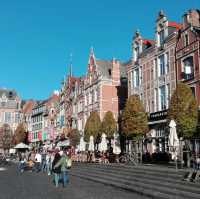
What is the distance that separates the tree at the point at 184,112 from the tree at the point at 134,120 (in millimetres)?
6958

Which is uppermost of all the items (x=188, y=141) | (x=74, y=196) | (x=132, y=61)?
(x=132, y=61)

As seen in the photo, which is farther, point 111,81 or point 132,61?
point 111,81

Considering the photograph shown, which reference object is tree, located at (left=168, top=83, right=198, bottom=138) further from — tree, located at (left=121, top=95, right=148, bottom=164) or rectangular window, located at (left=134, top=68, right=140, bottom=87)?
rectangular window, located at (left=134, top=68, right=140, bottom=87)

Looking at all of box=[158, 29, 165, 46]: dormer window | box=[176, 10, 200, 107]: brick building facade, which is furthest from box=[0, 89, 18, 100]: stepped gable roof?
box=[176, 10, 200, 107]: brick building facade

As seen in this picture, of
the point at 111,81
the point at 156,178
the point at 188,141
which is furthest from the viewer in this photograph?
the point at 111,81

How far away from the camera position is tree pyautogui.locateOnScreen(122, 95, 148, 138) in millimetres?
35344

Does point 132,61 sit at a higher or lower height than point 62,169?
higher

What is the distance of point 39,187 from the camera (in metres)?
19.5

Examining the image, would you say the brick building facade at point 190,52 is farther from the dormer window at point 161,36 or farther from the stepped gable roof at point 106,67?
the stepped gable roof at point 106,67

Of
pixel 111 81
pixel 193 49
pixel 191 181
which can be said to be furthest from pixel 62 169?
pixel 111 81

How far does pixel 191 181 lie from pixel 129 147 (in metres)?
28.2

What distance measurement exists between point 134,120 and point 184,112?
8051 millimetres

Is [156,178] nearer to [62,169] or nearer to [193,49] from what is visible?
[62,169]

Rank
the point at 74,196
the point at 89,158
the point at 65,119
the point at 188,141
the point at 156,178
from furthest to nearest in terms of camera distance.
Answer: the point at 65,119
the point at 89,158
the point at 188,141
the point at 156,178
the point at 74,196
